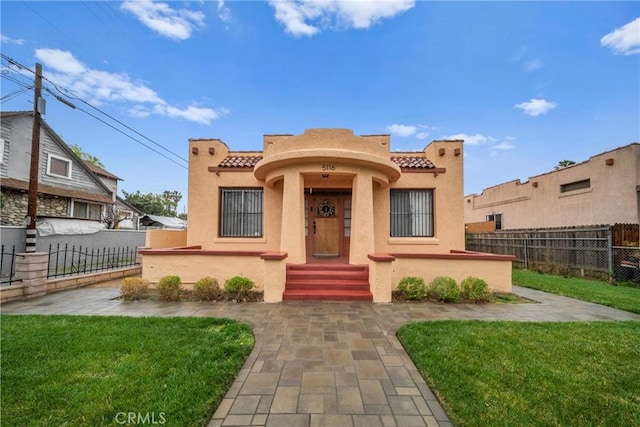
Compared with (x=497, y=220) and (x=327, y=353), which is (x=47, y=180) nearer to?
(x=327, y=353)

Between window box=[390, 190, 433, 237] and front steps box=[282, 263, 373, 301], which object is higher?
window box=[390, 190, 433, 237]

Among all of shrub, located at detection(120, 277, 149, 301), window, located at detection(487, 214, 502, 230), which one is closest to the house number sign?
shrub, located at detection(120, 277, 149, 301)

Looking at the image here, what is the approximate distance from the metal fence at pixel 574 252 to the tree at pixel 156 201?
4035 cm

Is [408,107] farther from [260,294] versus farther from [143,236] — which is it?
[143,236]

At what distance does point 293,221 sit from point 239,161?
3.97 m

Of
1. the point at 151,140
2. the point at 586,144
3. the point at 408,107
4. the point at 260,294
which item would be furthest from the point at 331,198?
the point at 586,144

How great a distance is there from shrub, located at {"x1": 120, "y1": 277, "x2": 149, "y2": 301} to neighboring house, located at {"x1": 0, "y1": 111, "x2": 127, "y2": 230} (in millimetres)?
9653

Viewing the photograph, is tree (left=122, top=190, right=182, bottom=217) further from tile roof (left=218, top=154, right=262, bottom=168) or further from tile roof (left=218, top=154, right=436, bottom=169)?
tile roof (left=218, top=154, right=436, bottom=169)

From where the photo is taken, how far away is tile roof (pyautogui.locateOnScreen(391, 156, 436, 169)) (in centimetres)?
936

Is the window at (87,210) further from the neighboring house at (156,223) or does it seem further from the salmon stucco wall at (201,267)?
the salmon stucco wall at (201,267)

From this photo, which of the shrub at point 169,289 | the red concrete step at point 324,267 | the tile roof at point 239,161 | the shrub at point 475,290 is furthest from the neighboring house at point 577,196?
the shrub at point 169,289

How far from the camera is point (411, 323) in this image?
190 inches

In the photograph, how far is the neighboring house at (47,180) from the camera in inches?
500

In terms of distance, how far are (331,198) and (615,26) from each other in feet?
42.0
